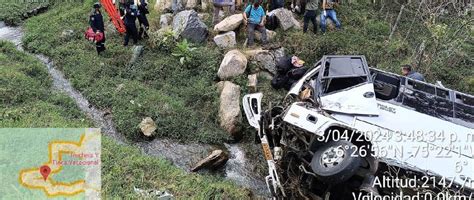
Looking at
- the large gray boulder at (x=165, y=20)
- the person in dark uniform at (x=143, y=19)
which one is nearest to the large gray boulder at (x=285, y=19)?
the large gray boulder at (x=165, y=20)

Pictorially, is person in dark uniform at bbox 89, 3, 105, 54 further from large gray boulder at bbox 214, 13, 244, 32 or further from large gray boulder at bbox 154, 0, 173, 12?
large gray boulder at bbox 214, 13, 244, 32

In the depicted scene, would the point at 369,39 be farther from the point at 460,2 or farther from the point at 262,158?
the point at 262,158

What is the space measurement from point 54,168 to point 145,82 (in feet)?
16.4

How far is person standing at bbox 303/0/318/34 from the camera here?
38.2 ft

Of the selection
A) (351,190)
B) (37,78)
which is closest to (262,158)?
(351,190)

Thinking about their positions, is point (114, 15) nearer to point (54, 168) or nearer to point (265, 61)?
point (265, 61)

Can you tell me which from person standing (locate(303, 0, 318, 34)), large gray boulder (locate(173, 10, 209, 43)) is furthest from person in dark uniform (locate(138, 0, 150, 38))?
person standing (locate(303, 0, 318, 34))

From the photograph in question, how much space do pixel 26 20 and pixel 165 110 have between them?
7.88 meters

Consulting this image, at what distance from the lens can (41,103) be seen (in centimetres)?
905

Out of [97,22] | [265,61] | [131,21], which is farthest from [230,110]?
[97,22]

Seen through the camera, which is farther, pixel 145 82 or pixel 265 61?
pixel 265 61

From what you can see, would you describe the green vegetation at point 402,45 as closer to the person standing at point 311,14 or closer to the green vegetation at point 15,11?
the person standing at point 311,14

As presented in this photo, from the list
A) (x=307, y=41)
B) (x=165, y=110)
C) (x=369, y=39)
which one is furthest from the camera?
(x=369, y=39)

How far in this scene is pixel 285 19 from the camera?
1207 cm
